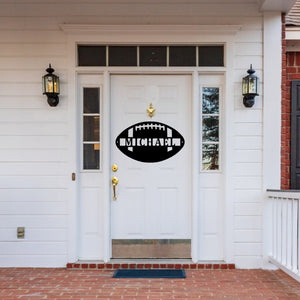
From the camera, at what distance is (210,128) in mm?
3490

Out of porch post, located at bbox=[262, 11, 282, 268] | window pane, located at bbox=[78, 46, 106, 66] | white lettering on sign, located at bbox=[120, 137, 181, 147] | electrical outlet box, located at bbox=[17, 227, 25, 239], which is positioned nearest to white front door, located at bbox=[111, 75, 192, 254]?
white lettering on sign, located at bbox=[120, 137, 181, 147]

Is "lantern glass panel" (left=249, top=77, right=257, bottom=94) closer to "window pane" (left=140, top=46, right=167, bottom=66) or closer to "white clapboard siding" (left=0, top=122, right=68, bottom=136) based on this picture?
"window pane" (left=140, top=46, right=167, bottom=66)

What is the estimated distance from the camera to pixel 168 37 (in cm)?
338

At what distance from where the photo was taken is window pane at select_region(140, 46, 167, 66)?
11.3 ft

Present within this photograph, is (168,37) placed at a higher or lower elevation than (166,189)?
higher

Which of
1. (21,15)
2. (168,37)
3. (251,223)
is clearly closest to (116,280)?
(251,223)

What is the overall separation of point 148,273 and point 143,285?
0.95ft

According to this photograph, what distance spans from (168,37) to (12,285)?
3.01 meters

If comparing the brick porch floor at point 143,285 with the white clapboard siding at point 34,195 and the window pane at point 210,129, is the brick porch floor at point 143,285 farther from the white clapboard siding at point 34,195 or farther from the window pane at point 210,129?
the window pane at point 210,129

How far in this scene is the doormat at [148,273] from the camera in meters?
3.16

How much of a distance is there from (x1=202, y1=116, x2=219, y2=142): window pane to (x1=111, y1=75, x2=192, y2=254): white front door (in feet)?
0.56

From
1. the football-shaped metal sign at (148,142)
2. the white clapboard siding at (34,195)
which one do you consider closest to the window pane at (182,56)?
the football-shaped metal sign at (148,142)

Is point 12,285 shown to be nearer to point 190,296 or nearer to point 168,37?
point 190,296

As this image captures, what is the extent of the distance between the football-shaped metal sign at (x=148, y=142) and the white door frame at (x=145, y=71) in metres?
0.19
